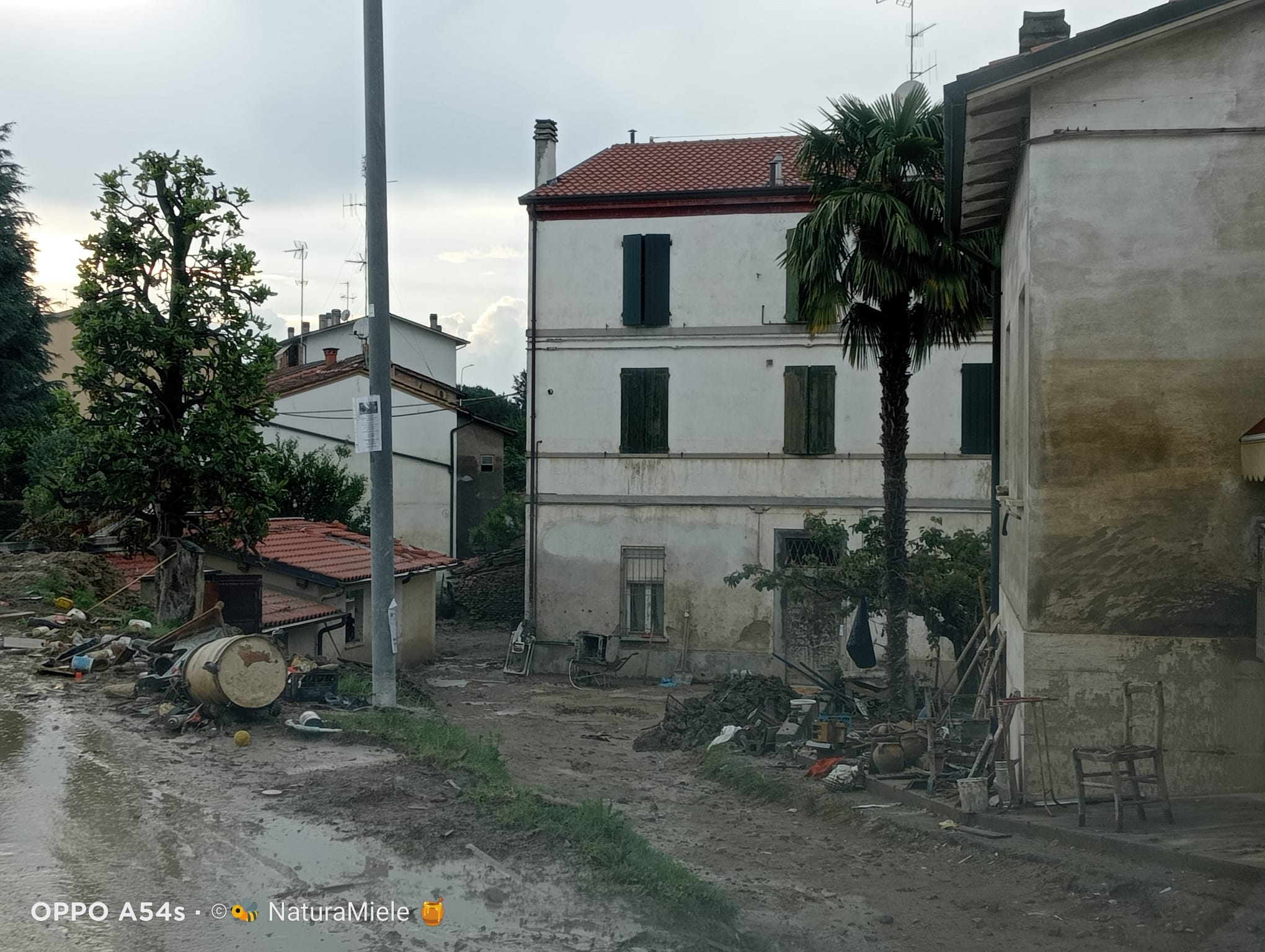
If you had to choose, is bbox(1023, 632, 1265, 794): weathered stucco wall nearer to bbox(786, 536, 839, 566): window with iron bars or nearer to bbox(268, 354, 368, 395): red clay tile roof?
bbox(786, 536, 839, 566): window with iron bars

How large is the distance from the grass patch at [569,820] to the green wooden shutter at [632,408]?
1450 centimetres

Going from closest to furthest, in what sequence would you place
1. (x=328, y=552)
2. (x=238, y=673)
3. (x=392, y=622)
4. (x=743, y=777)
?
1. (x=238, y=673)
2. (x=392, y=622)
3. (x=743, y=777)
4. (x=328, y=552)

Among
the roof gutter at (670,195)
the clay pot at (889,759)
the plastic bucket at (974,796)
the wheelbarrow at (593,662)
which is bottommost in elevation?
the wheelbarrow at (593,662)

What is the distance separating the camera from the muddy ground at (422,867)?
6.27 m

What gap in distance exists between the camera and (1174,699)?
30.3 feet

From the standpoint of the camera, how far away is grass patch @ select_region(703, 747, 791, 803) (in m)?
12.7

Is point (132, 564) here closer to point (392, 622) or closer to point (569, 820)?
point (392, 622)

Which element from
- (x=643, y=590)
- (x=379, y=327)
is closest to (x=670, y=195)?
(x=643, y=590)

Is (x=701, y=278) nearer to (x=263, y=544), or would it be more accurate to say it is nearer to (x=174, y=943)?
(x=263, y=544)

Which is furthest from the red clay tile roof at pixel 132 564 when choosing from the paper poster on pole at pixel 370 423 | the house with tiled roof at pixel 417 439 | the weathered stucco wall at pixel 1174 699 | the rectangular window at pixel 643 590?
the weathered stucco wall at pixel 1174 699

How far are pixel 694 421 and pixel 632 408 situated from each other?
4.48 ft

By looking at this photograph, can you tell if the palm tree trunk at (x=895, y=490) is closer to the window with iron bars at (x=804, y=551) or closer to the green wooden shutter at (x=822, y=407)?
the window with iron bars at (x=804, y=551)

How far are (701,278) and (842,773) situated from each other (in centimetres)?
1448

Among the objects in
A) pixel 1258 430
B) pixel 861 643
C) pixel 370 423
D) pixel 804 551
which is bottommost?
pixel 861 643
